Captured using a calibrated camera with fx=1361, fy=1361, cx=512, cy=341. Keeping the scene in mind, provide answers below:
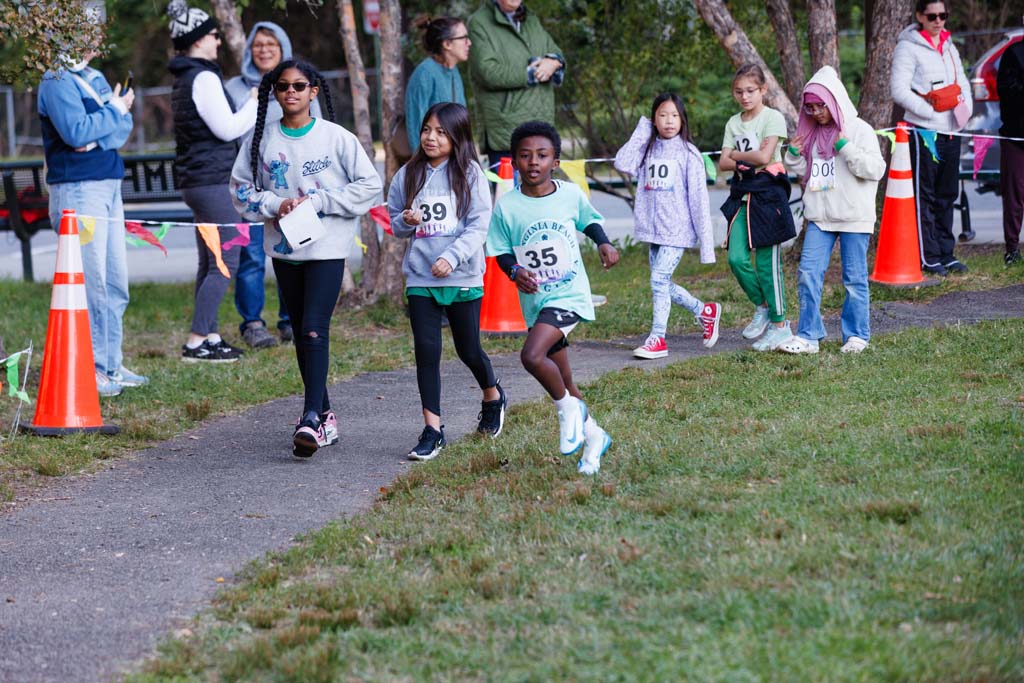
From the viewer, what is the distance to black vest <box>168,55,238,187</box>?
906 cm

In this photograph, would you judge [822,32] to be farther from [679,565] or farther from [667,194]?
[679,565]

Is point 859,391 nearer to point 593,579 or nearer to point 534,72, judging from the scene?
point 593,579

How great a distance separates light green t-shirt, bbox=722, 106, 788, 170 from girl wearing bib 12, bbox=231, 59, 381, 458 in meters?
2.80

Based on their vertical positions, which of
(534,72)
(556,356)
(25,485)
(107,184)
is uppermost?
(534,72)

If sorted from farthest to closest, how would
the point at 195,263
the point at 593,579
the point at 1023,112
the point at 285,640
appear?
1. the point at 195,263
2. the point at 1023,112
3. the point at 593,579
4. the point at 285,640

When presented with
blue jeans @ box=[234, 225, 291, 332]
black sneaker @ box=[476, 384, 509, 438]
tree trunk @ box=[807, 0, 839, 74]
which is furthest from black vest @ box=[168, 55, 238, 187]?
tree trunk @ box=[807, 0, 839, 74]

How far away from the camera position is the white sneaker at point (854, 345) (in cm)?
801

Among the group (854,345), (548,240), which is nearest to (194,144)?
(548,240)

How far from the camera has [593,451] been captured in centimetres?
561

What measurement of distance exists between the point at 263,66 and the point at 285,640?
617cm

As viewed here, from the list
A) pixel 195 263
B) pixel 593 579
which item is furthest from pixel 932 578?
pixel 195 263

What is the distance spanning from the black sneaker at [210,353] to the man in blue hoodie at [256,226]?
44 centimetres

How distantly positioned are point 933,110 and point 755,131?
291cm

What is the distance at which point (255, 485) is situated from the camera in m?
5.98
